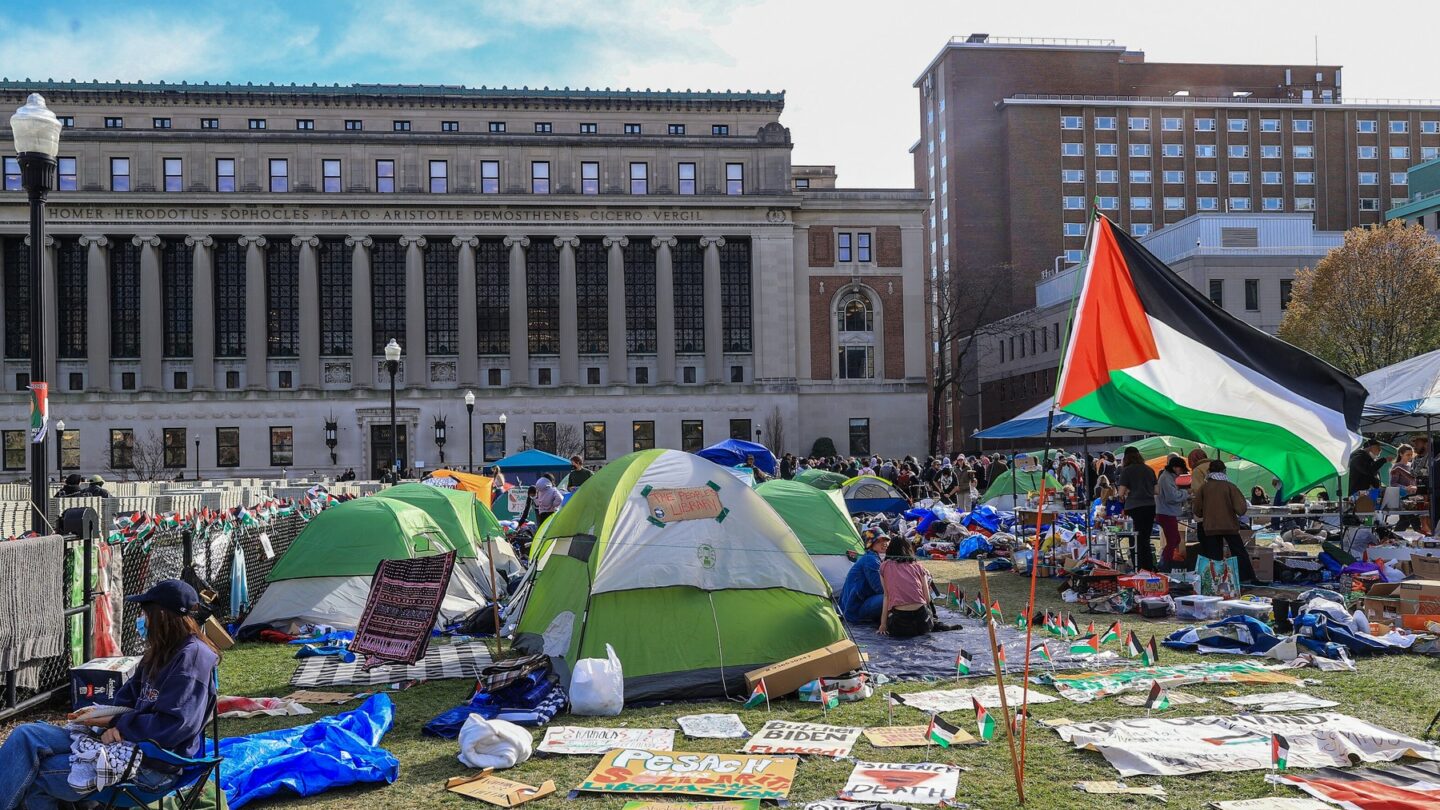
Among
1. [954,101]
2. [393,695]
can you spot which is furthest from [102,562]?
[954,101]

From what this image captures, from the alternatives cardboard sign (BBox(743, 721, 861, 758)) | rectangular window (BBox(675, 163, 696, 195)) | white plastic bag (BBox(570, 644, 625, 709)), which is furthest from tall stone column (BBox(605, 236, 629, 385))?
cardboard sign (BBox(743, 721, 861, 758))

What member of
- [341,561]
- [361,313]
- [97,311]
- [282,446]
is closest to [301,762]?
[341,561]

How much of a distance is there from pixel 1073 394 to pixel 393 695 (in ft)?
22.8

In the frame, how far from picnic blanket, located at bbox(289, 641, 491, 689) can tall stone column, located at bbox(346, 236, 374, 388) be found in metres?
55.9

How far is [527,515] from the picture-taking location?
83.7 feet

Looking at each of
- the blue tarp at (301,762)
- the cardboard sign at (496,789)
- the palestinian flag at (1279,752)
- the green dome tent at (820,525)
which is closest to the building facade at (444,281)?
the green dome tent at (820,525)

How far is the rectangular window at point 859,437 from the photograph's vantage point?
225 feet

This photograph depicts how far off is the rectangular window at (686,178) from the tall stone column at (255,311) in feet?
82.2

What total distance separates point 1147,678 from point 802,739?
148 inches

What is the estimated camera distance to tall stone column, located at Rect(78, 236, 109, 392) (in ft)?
208

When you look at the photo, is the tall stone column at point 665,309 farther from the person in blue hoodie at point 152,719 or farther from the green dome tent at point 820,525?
the person in blue hoodie at point 152,719

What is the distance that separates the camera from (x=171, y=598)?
6055 mm

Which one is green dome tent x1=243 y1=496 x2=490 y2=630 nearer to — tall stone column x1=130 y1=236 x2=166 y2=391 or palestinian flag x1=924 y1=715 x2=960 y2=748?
palestinian flag x1=924 y1=715 x2=960 y2=748

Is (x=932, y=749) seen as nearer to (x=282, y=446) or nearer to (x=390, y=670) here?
(x=390, y=670)
